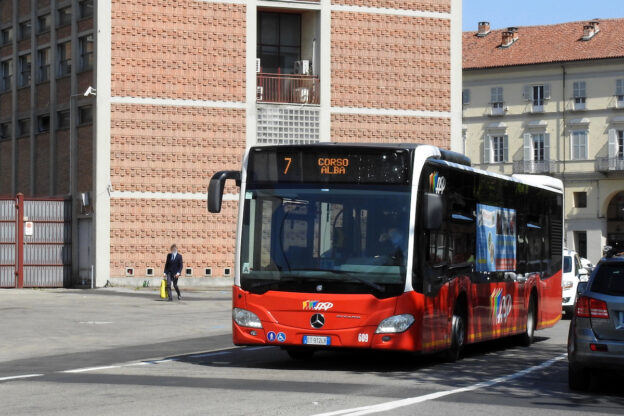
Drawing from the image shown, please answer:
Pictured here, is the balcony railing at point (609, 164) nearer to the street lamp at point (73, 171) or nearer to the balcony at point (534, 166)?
the balcony at point (534, 166)

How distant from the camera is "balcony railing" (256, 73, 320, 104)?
50822mm

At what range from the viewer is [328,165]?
17078 mm

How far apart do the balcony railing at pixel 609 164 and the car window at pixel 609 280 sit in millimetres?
74624

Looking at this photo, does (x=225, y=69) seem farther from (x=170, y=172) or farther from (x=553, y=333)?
(x=553, y=333)

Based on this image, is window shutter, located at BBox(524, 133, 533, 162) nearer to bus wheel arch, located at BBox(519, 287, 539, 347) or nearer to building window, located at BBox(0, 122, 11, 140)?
building window, located at BBox(0, 122, 11, 140)

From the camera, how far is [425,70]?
173 feet

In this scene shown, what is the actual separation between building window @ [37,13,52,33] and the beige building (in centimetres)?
4453

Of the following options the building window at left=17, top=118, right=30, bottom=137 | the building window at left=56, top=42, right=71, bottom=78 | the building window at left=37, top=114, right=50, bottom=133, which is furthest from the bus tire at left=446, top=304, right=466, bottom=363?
the building window at left=17, top=118, right=30, bottom=137

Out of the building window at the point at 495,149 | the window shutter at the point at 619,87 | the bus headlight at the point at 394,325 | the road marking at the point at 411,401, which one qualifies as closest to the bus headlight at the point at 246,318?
the bus headlight at the point at 394,325

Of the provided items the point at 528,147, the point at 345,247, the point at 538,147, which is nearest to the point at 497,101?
the point at 528,147

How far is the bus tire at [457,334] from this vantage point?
1834 centimetres

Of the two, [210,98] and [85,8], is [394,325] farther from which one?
[85,8]

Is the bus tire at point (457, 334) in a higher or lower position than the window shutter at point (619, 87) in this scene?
lower

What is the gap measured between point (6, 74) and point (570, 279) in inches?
1223
